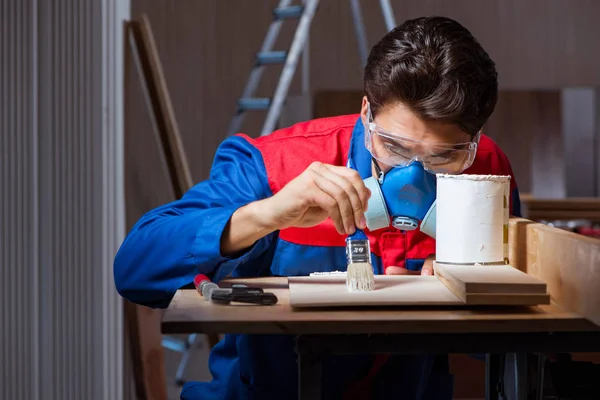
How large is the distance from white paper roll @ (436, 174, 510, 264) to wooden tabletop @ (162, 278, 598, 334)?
0.19 meters

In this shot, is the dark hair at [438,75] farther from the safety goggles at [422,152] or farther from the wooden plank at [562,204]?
the wooden plank at [562,204]

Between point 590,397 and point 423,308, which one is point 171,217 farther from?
point 590,397

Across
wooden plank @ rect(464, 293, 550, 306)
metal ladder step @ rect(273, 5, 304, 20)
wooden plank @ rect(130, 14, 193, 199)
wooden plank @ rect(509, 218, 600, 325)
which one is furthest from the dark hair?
metal ladder step @ rect(273, 5, 304, 20)

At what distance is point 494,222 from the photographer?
1.31 meters

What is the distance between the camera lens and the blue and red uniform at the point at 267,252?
1465 millimetres

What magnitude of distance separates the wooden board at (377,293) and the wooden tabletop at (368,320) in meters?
0.01

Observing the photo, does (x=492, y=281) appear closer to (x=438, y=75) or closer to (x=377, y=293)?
(x=377, y=293)

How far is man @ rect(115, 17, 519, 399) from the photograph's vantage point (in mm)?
1402

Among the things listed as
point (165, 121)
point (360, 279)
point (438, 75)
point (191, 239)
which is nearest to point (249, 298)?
point (360, 279)

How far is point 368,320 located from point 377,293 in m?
0.14
